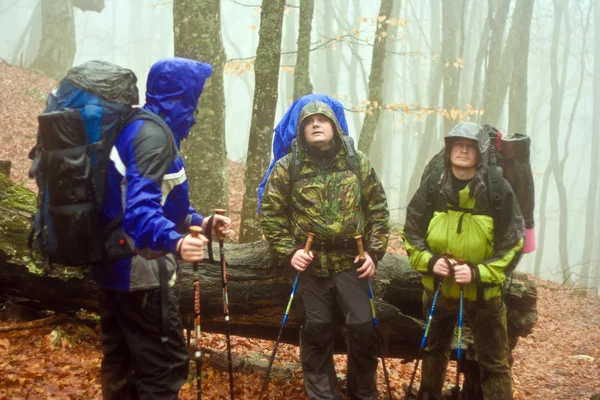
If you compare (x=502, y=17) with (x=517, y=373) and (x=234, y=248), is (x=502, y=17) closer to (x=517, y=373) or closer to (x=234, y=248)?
(x=517, y=373)

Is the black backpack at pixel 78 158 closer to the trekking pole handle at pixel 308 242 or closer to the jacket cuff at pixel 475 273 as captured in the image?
the trekking pole handle at pixel 308 242

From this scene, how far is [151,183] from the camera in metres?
3.05

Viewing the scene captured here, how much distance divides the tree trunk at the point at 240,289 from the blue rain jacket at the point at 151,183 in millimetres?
1675

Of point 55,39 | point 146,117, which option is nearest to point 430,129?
point 55,39

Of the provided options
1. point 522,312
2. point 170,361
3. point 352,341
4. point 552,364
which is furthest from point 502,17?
point 170,361

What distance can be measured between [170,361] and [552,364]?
26.0 ft

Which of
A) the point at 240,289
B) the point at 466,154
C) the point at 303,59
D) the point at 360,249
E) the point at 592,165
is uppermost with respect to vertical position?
the point at 303,59

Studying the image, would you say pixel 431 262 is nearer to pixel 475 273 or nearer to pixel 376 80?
pixel 475 273

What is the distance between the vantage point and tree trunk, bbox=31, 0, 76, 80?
1914 centimetres

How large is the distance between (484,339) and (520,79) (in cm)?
1565

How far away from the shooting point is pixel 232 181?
51.0 ft

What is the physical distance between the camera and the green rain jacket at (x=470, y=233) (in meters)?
4.38

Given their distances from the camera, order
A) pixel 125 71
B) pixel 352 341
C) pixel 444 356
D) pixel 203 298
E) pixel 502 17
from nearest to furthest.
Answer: pixel 125 71
pixel 352 341
pixel 444 356
pixel 203 298
pixel 502 17

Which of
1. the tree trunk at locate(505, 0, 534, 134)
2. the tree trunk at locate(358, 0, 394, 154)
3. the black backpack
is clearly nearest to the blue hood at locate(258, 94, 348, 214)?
the black backpack
